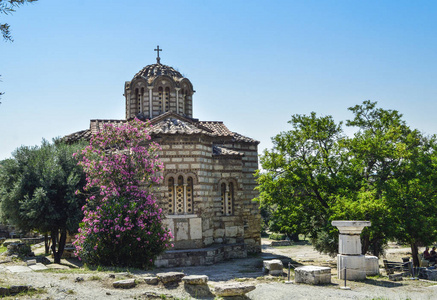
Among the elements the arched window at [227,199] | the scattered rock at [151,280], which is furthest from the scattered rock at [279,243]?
the scattered rock at [151,280]

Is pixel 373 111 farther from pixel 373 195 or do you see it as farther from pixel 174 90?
pixel 174 90

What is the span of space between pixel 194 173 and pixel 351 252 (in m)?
7.64

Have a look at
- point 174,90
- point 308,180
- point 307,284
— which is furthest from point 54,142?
point 307,284

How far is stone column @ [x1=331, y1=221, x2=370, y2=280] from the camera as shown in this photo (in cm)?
1252

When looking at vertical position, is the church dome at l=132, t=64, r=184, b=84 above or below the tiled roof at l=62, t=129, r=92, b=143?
above

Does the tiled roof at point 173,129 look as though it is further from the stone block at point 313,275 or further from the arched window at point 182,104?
the stone block at point 313,275

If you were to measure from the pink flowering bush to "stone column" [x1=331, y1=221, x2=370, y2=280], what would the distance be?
5.24m

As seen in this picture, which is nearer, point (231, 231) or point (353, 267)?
point (353, 267)

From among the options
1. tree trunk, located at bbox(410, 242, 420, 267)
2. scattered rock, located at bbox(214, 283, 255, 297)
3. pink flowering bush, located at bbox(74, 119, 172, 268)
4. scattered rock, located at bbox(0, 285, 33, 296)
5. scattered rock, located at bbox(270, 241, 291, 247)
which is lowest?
scattered rock, located at bbox(270, 241, 291, 247)

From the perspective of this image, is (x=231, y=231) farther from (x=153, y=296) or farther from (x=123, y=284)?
(x=153, y=296)

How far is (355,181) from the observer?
17.2 m

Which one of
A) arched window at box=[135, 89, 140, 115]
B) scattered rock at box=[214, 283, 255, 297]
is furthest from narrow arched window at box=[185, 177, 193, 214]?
scattered rock at box=[214, 283, 255, 297]

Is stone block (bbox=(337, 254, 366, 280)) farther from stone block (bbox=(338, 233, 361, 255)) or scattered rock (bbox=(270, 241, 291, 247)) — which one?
scattered rock (bbox=(270, 241, 291, 247))

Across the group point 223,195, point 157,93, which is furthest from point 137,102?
point 223,195
